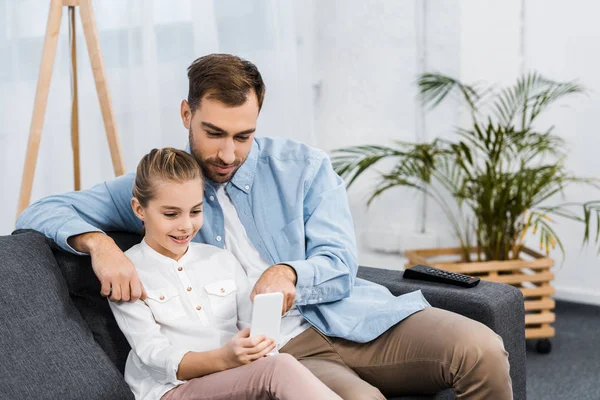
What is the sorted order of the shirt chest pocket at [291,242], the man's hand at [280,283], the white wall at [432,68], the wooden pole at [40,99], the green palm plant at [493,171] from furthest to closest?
1. the white wall at [432,68]
2. the green palm plant at [493,171]
3. the wooden pole at [40,99]
4. the shirt chest pocket at [291,242]
5. the man's hand at [280,283]

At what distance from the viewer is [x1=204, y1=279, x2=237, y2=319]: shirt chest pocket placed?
181cm

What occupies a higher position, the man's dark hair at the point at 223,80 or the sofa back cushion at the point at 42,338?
the man's dark hair at the point at 223,80

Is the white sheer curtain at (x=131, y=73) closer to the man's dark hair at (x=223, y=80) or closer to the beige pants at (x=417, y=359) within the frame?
the man's dark hair at (x=223, y=80)

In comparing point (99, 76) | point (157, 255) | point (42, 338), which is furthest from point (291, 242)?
point (99, 76)

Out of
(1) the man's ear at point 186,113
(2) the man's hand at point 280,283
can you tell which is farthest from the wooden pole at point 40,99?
(2) the man's hand at point 280,283

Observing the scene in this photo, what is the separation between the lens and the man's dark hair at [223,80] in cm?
191

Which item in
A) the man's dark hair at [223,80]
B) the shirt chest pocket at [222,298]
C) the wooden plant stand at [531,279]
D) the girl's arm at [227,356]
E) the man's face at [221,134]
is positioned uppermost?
the man's dark hair at [223,80]

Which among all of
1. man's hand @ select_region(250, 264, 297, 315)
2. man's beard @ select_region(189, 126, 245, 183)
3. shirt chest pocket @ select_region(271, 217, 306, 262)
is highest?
man's beard @ select_region(189, 126, 245, 183)

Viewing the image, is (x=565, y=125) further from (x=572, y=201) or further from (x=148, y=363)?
(x=148, y=363)

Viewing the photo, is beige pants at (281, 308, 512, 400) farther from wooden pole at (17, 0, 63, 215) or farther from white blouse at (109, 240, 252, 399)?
wooden pole at (17, 0, 63, 215)

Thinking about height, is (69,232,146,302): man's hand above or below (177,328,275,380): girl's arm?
above

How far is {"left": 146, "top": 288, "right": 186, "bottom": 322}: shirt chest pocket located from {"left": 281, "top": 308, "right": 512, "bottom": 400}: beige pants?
1.01 ft

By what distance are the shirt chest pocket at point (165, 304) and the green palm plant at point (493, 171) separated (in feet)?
4.77

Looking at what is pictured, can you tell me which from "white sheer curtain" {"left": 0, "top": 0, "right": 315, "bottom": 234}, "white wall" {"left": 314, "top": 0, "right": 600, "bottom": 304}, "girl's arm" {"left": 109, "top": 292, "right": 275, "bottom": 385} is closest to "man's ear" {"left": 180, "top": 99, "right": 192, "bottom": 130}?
"girl's arm" {"left": 109, "top": 292, "right": 275, "bottom": 385}
